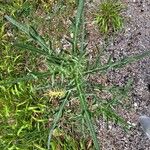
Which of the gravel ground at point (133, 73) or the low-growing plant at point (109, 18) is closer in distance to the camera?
the gravel ground at point (133, 73)

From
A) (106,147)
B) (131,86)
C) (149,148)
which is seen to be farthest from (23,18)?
(149,148)

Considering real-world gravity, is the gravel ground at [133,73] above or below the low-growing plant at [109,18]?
below

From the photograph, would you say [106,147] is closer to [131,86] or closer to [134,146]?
[134,146]

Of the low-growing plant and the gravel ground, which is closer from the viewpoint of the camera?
the gravel ground

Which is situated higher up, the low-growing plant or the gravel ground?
the low-growing plant
